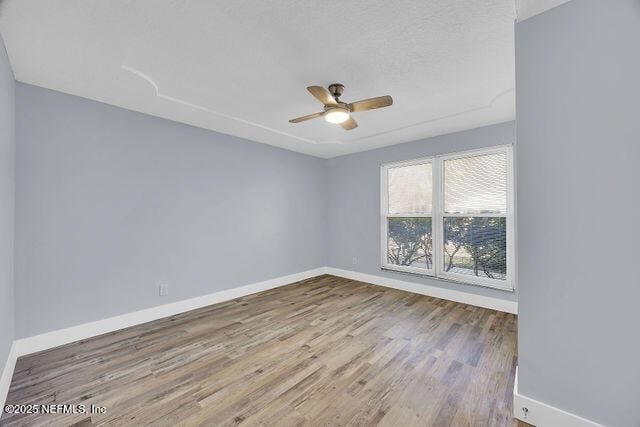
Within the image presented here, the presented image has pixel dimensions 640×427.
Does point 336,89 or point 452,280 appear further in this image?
point 452,280

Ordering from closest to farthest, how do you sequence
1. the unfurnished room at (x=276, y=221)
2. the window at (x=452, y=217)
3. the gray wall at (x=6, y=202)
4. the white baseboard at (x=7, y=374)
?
the unfurnished room at (x=276, y=221)
the white baseboard at (x=7, y=374)
the gray wall at (x=6, y=202)
the window at (x=452, y=217)

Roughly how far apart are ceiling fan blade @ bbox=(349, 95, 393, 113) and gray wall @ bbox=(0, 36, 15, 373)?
2.75m

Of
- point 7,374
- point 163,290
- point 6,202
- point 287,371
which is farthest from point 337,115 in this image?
point 7,374

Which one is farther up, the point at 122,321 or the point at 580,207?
the point at 580,207

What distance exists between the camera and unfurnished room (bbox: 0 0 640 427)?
148 cm

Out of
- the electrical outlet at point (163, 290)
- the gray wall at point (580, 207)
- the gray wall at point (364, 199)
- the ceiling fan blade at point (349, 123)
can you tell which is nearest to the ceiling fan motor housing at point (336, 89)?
the ceiling fan blade at point (349, 123)

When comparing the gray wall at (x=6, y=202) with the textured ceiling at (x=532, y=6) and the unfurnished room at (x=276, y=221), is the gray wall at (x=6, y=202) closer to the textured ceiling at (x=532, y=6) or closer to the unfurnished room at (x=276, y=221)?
the unfurnished room at (x=276, y=221)

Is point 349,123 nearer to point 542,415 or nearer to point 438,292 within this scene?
point 542,415

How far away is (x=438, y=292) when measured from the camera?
409 cm

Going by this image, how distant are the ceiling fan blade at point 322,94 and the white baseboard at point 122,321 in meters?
3.15

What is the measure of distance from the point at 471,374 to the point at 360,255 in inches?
122

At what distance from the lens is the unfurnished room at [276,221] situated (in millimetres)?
Result: 1480

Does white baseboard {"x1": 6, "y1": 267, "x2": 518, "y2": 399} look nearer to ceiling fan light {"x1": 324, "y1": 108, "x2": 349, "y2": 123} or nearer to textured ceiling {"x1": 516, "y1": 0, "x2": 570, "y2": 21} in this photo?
ceiling fan light {"x1": 324, "y1": 108, "x2": 349, "y2": 123}

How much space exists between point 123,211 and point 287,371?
2.62 m
